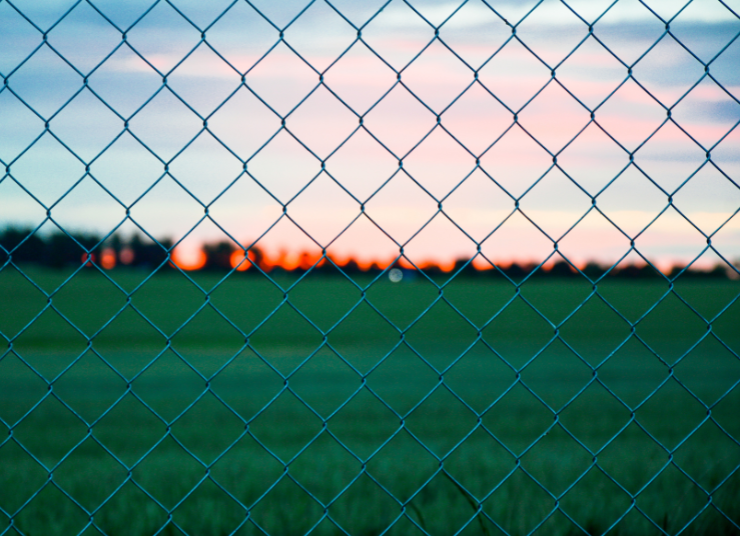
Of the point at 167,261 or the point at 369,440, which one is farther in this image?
the point at 369,440

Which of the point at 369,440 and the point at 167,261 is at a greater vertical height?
the point at 167,261

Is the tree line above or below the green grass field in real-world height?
above

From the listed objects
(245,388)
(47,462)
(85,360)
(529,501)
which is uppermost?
(529,501)

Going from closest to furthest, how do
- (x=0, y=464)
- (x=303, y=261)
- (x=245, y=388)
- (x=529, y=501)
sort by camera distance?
(x=303, y=261) < (x=529, y=501) < (x=0, y=464) < (x=245, y=388)

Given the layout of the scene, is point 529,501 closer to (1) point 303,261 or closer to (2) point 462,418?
(1) point 303,261

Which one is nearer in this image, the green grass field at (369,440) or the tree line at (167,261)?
the tree line at (167,261)

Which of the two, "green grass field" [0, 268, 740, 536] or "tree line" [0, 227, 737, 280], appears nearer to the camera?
"tree line" [0, 227, 737, 280]

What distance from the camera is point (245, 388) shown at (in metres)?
6.66

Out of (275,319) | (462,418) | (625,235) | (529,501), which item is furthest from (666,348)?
(275,319)

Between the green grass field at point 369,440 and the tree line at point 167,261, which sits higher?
the tree line at point 167,261

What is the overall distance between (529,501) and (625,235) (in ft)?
4.22

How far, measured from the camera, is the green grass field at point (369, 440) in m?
1.91

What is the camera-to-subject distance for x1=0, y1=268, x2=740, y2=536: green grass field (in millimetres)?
1908

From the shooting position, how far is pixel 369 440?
4.02 metres
